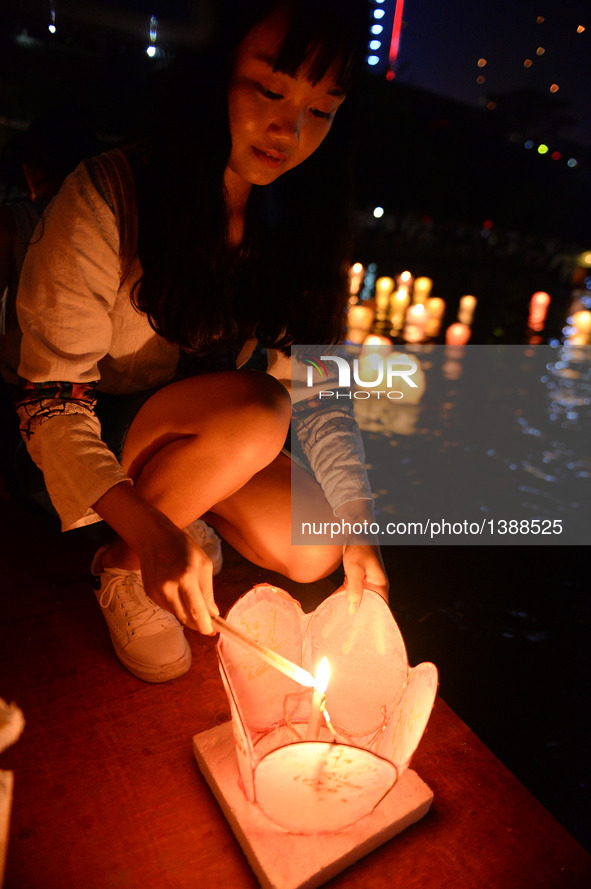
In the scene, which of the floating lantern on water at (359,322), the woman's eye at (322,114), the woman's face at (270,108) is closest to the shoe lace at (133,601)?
the woman's face at (270,108)

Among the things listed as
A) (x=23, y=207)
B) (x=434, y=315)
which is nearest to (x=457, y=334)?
(x=434, y=315)

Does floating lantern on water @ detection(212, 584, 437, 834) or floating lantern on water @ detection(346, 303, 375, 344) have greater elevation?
floating lantern on water @ detection(212, 584, 437, 834)

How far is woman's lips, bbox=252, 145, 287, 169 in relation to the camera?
1.03 m

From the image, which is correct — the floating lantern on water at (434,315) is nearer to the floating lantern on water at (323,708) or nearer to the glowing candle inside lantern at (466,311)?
A: the glowing candle inside lantern at (466,311)

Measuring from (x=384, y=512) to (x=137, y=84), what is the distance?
266cm

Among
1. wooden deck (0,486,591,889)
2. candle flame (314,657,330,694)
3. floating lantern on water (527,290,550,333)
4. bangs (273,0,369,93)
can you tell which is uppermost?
bangs (273,0,369,93)

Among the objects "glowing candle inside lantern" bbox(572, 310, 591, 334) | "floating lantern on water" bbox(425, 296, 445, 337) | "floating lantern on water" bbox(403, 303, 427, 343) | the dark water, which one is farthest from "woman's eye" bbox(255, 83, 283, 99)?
"glowing candle inside lantern" bbox(572, 310, 591, 334)

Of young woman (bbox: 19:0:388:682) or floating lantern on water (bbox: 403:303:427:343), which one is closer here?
young woman (bbox: 19:0:388:682)

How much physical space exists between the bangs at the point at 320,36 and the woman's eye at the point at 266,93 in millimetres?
38

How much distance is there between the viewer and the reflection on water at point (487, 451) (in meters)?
2.08

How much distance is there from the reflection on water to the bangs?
1374mm

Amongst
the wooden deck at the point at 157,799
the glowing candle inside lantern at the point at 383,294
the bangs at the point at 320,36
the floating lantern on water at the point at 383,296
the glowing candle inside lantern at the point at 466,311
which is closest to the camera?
the wooden deck at the point at 157,799

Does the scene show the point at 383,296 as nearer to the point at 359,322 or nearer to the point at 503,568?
the point at 359,322

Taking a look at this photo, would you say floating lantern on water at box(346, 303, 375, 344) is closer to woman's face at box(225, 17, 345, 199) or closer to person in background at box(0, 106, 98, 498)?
person in background at box(0, 106, 98, 498)
